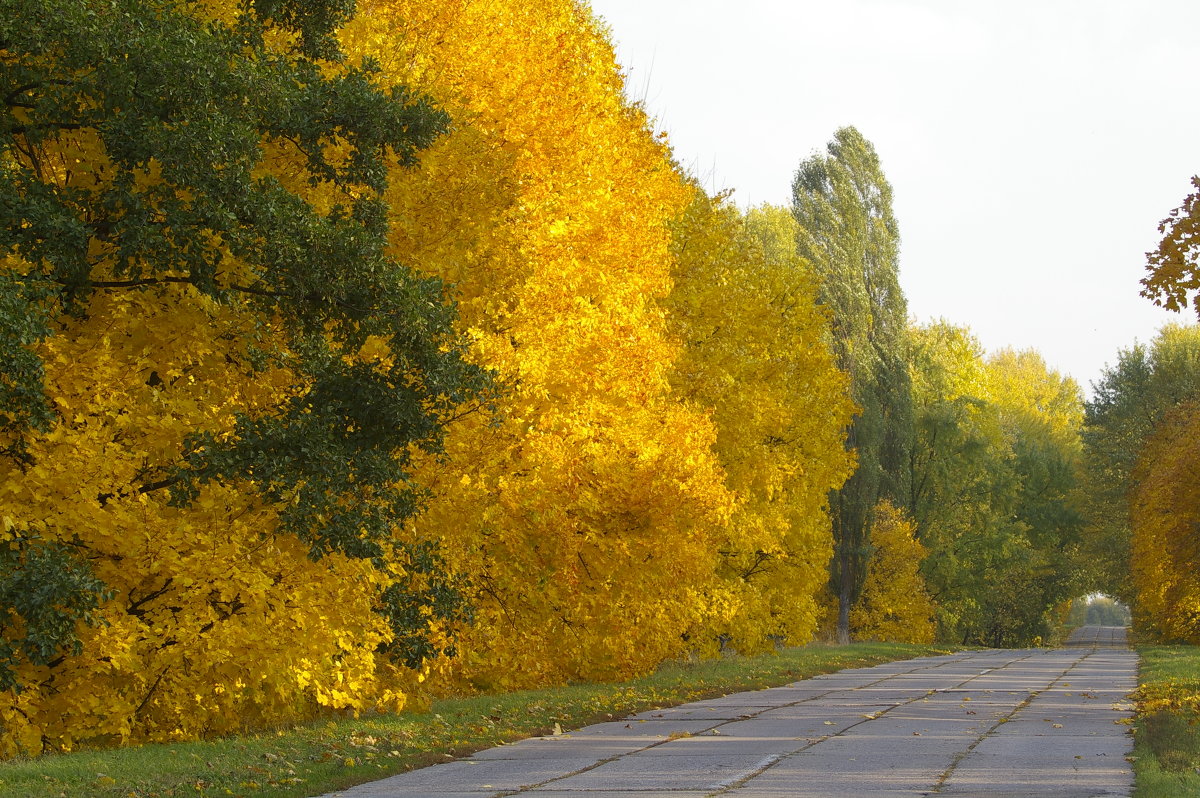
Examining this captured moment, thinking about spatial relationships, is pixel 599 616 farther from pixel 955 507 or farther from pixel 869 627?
pixel 955 507

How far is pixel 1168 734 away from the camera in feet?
47.3

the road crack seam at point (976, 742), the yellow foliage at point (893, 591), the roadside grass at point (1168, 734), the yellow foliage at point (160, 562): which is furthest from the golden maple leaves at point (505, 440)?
the yellow foliage at point (893, 591)

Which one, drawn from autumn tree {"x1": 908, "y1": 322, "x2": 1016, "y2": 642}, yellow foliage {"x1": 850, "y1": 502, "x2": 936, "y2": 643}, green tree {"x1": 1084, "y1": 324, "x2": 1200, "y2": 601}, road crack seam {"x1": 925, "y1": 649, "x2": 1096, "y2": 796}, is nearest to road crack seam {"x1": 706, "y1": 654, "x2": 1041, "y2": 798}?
road crack seam {"x1": 925, "y1": 649, "x2": 1096, "y2": 796}

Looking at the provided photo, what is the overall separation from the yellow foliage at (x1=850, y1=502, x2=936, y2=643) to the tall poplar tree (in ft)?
4.13

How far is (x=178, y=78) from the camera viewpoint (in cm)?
1210

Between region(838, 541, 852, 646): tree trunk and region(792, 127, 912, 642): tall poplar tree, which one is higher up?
region(792, 127, 912, 642): tall poplar tree

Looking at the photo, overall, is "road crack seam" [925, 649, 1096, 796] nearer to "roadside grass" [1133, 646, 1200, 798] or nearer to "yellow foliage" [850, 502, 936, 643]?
"roadside grass" [1133, 646, 1200, 798]

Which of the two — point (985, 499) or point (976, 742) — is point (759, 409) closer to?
point (976, 742)

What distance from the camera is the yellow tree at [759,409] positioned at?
27859 millimetres

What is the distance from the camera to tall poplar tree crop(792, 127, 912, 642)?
43.9m

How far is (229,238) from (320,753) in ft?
16.6

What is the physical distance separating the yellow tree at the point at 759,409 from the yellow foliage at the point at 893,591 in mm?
17127

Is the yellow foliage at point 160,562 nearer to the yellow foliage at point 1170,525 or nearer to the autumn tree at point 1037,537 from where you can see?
the yellow foliage at point 1170,525

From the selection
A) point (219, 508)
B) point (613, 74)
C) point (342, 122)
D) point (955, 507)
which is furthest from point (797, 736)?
point (955, 507)
